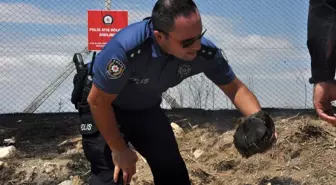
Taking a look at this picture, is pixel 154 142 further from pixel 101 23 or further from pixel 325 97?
pixel 101 23

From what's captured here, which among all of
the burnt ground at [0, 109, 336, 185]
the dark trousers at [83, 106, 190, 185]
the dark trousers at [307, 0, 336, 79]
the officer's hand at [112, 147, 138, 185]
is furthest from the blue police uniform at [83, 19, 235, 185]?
the burnt ground at [0, 109, 336, 185]

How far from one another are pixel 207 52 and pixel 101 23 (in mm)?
4100

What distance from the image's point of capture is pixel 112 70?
10.3ft

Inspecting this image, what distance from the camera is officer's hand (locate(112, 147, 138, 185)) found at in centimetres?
337

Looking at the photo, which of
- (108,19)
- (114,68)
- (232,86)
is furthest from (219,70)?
(108,19)

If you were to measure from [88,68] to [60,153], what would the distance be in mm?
3686

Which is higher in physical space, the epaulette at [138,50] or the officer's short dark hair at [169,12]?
the officer's short dark hair at [169,12]

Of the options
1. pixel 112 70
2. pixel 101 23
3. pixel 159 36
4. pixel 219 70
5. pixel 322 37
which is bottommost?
pixel 101 23

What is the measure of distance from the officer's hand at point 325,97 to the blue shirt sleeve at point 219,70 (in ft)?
2.43

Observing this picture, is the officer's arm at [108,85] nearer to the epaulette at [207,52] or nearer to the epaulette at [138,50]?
the epaulette at [138,50]

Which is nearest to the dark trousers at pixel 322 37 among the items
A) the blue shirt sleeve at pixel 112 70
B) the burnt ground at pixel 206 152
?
the blue shirt sleeve at pixel 112 70

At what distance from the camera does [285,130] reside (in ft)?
21.0

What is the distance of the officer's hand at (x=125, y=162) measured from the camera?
132 inches

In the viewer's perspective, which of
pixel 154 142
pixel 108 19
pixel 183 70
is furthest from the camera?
pixel 108 19
